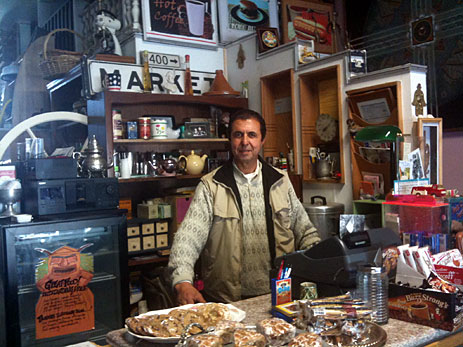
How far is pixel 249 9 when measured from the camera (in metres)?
5.47

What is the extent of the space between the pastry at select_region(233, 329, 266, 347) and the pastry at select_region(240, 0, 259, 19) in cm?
466

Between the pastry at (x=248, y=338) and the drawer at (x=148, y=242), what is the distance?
9.93 feet

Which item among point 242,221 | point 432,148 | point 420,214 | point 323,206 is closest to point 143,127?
point 323,206

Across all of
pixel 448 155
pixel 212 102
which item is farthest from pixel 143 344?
pixel 448 155

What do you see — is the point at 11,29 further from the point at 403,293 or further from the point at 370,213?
the point at 403,293

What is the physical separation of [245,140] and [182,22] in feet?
9.30

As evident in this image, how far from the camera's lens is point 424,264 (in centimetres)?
191

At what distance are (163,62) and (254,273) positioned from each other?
9.42ft

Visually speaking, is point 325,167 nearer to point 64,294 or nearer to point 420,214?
point 420,214

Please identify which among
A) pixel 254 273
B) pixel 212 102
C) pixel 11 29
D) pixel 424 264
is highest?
pixel 11 29

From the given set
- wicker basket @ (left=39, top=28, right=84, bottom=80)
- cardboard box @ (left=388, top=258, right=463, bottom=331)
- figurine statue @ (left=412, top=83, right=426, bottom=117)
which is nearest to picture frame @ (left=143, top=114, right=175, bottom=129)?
wicker basket @ (left=39, top=28, right=84, bottom=80)

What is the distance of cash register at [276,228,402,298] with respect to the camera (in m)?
1.85

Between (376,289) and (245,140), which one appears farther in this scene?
(245,140)

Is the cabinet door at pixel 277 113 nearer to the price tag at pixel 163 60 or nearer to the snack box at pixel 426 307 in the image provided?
the price tag at pixel 163 60
